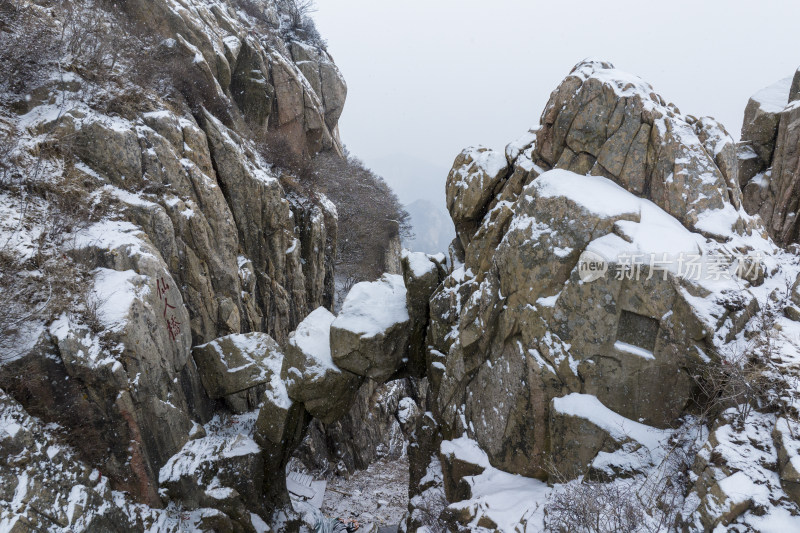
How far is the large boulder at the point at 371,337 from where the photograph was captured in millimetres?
11953

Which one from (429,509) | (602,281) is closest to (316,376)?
(429,509)

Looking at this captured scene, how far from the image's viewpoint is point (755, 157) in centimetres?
1560

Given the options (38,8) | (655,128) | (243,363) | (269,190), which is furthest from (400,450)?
(38,8)

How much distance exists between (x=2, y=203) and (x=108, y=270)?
7.77 feet

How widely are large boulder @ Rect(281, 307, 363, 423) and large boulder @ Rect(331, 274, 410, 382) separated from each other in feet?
1.17

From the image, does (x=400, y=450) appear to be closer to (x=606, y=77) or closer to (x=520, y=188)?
(x=520, y=188)

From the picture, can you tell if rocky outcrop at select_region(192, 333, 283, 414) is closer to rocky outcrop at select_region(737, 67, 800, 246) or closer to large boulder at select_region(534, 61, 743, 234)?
large boulder at select_region(534, 61, 743, 234)

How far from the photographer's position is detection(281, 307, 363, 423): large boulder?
475 inches

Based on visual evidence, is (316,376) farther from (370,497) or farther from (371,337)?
(370,497)

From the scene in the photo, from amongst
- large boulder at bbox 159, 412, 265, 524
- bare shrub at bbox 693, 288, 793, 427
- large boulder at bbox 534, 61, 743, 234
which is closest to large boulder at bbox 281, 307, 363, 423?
large boulder at bbox 159, 412, 265, 524

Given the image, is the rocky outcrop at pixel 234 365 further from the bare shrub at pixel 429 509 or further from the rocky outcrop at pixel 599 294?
the rocky outcrop at pixel 599 294

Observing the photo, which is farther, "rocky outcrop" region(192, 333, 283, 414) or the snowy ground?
the snowy ground

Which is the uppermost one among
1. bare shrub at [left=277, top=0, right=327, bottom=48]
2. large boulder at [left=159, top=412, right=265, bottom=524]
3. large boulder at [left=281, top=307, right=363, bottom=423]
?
bare shrub at [left=277, top=0, right=327, bottom=48]

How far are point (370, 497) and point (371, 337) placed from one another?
31.8 feet
